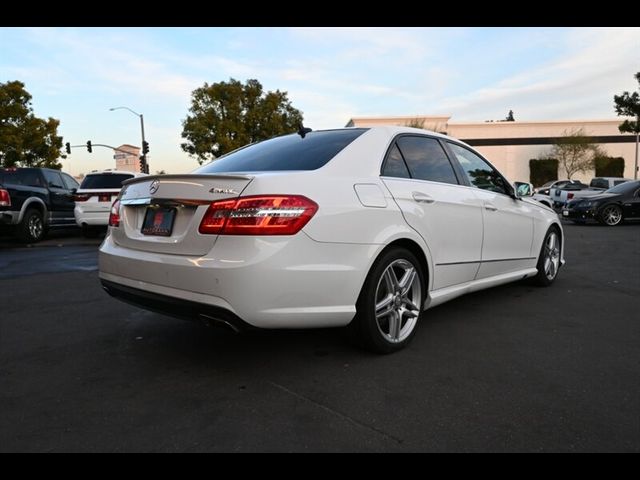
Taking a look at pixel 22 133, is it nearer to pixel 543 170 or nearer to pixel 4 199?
pixel 4 199

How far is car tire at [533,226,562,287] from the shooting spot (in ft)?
18.1

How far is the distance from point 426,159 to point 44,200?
34.8ft

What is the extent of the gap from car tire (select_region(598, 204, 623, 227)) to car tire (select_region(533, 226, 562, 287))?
10.3 m

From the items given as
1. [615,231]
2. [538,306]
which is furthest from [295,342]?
[615,231]

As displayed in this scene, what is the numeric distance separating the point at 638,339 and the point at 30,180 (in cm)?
1232

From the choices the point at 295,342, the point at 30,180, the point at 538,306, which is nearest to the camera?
the point at 295,342

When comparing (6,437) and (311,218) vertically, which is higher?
(311,218)

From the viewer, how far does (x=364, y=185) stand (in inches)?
124

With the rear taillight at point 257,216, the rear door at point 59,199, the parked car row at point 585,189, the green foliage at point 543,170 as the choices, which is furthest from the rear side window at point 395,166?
the green foliage at point 543,170

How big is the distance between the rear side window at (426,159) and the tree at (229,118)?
38247mm

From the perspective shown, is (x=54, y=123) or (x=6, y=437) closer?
(x=6, y=437)

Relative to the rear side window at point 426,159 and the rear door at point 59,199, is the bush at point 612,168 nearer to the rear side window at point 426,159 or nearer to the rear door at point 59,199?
the rear door at point 59,199
